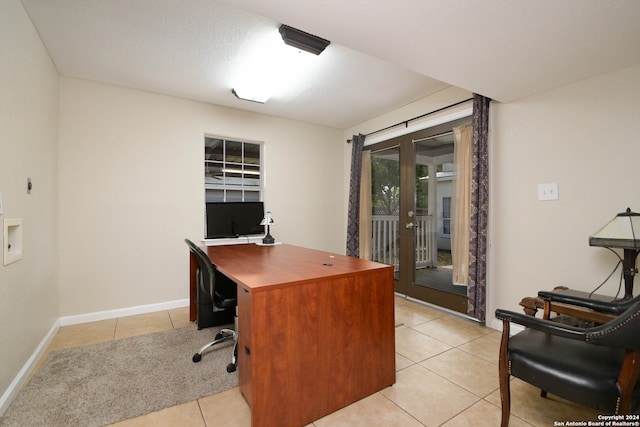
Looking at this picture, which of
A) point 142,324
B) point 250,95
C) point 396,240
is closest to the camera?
point 142,324

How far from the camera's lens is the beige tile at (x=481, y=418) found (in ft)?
5.05

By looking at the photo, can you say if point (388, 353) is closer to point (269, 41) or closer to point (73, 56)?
point (269, 41)

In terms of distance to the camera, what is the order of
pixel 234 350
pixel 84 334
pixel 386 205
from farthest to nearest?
pixel 386 205 → pixel 84 334 → pixel 234 350

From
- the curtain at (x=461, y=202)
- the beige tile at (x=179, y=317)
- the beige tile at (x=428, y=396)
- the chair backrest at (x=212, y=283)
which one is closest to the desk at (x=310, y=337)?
the beige tile at (x=428, y=396)

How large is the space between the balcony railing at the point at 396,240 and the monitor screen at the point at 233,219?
1816 millimetres

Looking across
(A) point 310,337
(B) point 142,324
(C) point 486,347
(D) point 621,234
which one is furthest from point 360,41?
(B) point 142,324

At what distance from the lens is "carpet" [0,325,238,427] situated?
163 centimetres

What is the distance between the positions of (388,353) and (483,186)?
1892 mm

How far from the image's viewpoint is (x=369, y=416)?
1.60 meters

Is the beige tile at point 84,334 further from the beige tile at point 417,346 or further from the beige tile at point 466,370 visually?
the beige tile at point 466,370

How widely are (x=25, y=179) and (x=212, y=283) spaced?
157cm

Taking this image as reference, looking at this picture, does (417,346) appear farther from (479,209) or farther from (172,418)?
(172,418)

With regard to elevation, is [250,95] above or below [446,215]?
above

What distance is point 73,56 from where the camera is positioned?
259 cm
